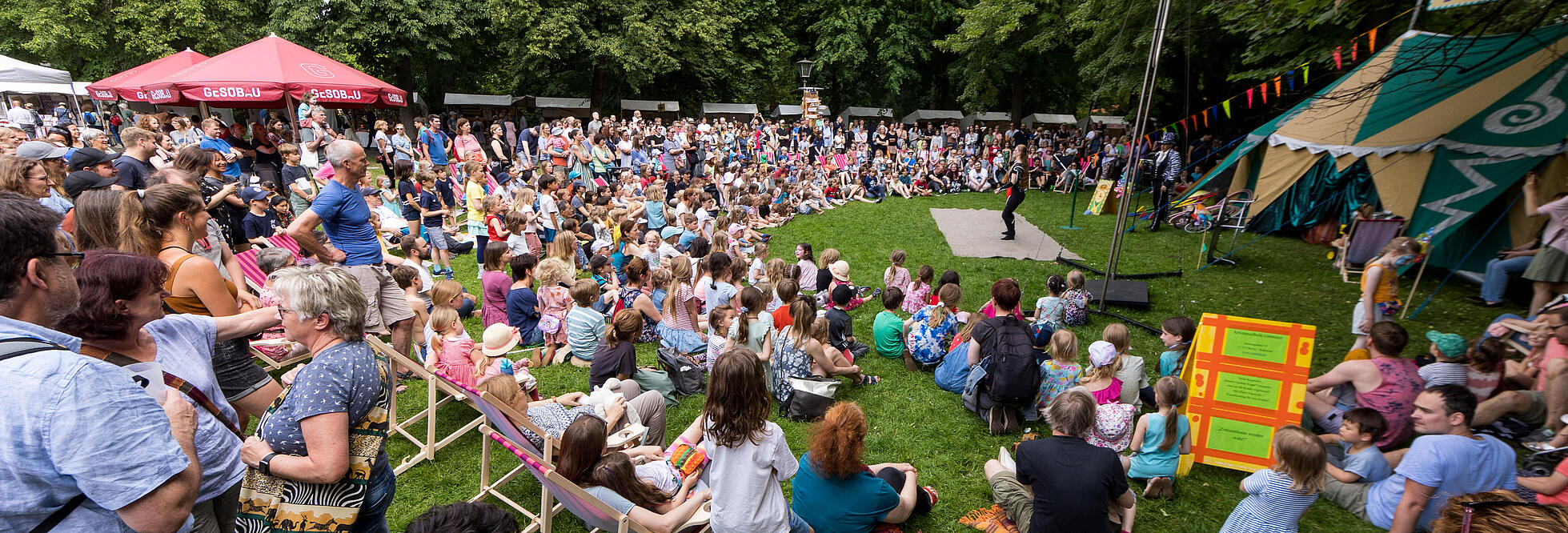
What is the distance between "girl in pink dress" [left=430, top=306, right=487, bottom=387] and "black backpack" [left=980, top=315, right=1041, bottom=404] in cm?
408

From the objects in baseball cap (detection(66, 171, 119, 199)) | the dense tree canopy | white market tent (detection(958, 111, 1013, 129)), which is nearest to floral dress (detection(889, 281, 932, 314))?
baseball cap (detection(66, 171, 119, 199))


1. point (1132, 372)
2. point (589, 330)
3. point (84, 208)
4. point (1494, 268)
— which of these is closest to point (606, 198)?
point (589, 330)

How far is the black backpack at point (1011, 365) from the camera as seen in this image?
503 cm

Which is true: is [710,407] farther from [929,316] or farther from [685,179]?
[685,179]

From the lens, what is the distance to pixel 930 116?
99.6ft

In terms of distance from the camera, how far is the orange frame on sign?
4.61 metres

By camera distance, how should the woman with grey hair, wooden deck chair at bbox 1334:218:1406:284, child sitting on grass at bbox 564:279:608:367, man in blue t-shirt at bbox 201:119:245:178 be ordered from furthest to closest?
man in blue t-shirt at bbox 201:119:245:178 < wooden deck chair at bbox 1334:218:1406:284 < child sitting on grass at bbox 564:279:608:367 < the woman with grey hair

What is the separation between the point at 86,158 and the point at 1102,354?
385 inches

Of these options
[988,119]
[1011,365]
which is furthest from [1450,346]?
[988,119]

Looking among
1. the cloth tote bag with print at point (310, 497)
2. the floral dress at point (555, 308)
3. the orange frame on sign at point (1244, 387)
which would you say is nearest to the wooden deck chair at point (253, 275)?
the floral dress at point (555, 308)

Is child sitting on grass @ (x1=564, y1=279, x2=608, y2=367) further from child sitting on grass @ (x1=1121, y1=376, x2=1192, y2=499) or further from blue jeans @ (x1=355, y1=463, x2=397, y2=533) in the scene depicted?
child sitting on grass @ (x1=1121, y1=376, x2=1192, y2=499)

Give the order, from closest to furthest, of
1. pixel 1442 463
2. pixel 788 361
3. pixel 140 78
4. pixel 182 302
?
pixel 182 302 → pixel 1442 463 → pixel 788 361 → pixel 140 78

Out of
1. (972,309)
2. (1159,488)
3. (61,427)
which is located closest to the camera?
(61,427)

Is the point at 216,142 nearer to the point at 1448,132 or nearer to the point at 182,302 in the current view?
the point at 182,302
